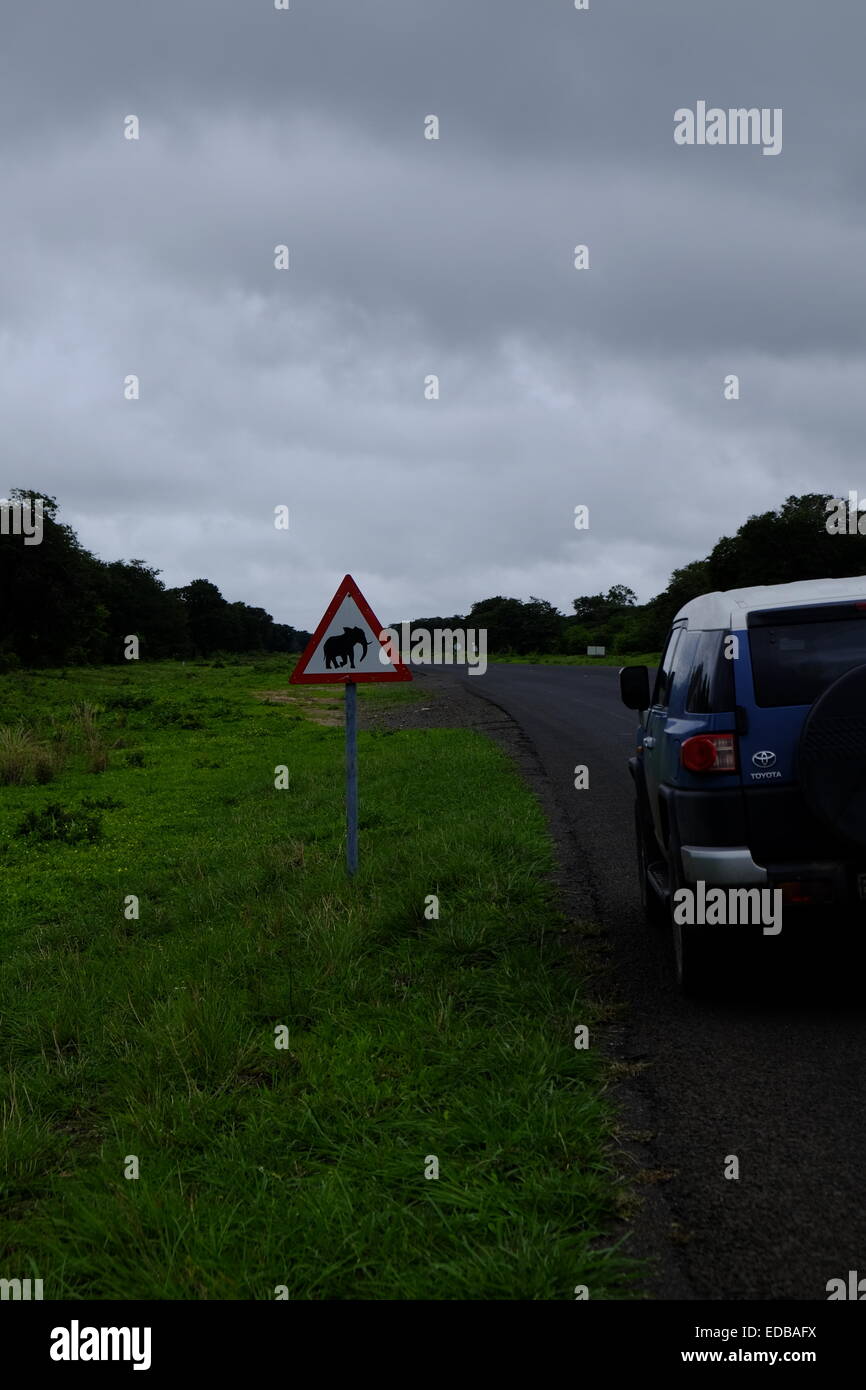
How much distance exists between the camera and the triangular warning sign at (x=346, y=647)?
814cm

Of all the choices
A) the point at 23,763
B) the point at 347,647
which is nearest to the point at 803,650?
the point at 347,647

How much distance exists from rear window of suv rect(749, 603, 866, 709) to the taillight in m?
0.25

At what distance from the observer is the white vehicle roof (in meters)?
5.31

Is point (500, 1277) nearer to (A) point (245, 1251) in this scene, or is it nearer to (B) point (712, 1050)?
(A) point (245, 1251)

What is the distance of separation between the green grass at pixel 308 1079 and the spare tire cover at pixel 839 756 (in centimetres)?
152

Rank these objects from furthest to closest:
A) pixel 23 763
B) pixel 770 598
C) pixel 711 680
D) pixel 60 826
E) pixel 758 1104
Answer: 1. pixel 23 763
2. pixel 60 826
3. pixel 770 598
4. pixel 711 680
5. pixel 758 1104

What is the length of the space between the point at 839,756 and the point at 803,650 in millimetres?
586

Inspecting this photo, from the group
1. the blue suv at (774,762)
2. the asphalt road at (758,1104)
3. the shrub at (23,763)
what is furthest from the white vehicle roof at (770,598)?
the shrub at (23,763)

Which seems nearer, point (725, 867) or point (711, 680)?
point (725, 867)

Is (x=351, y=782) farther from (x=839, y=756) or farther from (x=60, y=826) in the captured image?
(x=60, y=826)

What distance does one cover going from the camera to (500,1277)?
119 inches

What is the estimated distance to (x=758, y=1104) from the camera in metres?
4.25

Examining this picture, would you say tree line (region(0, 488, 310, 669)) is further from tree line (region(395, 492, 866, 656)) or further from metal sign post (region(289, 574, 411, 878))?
metal sign post (region(289, 574, 411, 878))
